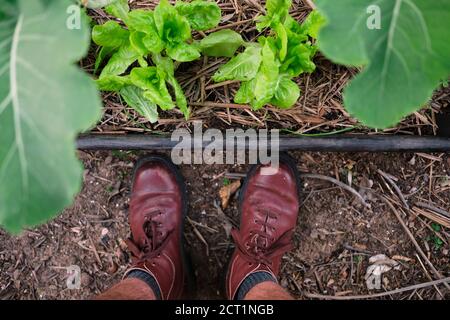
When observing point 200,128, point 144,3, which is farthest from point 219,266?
point 144,3

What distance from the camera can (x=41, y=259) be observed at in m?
1.36

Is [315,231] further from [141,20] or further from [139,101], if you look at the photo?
[141,20]

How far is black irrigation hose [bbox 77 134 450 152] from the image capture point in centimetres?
120

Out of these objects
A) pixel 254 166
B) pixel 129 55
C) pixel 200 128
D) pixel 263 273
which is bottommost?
pixel 263 273

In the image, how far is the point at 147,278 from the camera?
1220mm

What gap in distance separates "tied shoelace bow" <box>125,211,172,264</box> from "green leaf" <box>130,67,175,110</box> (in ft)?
1.45

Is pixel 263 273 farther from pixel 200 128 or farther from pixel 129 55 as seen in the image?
pixel 129 55

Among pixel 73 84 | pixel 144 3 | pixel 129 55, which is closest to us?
pixel 73 84

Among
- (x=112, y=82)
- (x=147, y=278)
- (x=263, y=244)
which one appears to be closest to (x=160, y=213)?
(x=147, y=278)

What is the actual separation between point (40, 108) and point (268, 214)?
0.86 meters

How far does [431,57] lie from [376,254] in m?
0.79

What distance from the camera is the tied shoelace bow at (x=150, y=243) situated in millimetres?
1289

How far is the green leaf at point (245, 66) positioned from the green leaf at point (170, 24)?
0.14m

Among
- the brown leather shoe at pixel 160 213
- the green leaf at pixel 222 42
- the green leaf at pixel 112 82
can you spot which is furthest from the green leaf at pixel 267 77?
the brown leather shoe at pixel 160 213
